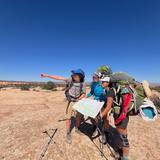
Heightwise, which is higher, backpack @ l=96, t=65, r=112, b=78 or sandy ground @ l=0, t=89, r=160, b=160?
backpack @ l=96, t=65, r=112, b=78

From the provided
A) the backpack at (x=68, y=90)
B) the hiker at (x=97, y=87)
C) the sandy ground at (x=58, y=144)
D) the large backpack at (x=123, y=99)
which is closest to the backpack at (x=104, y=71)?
the hiker at (x=97, y=87)

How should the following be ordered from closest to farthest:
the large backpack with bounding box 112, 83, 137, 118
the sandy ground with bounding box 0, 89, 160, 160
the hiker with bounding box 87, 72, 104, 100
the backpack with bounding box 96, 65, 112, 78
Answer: the large backpack with bounding box 112, 83, 137, 118
the sandy ground with bounding box 0, 89, 160, 160
the backpack with bounding box 96, 65, 112, 78
the hiker with bounding box 87, 72, 104, 100

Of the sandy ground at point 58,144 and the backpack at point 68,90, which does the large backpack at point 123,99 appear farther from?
the sandy ground at point 58,144

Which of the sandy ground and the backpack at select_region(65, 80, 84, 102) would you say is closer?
the sandy ground

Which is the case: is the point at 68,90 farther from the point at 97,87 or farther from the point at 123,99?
the point at 123,99

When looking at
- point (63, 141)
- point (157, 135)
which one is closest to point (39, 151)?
point (63, 141)

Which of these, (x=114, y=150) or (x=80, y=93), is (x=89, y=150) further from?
(x=80, y=93)

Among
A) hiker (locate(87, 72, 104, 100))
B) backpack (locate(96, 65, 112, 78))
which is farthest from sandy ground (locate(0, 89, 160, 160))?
backpack (locate(96, 65, 112, 78))

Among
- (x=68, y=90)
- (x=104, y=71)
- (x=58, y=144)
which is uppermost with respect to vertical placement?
(x=104, y=71)

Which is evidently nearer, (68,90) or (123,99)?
(123,99)

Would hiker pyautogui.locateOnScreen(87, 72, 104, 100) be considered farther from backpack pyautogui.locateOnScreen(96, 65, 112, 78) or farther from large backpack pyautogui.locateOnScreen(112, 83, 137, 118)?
large backpack pyautogui.locateOnScreen(112, 83, 137, 118)

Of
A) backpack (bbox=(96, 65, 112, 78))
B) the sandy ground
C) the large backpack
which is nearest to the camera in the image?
the large backpack

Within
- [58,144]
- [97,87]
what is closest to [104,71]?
[97,87]

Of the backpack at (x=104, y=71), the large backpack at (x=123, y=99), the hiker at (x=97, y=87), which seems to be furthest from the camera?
the hiker at (x=97, y=87)
